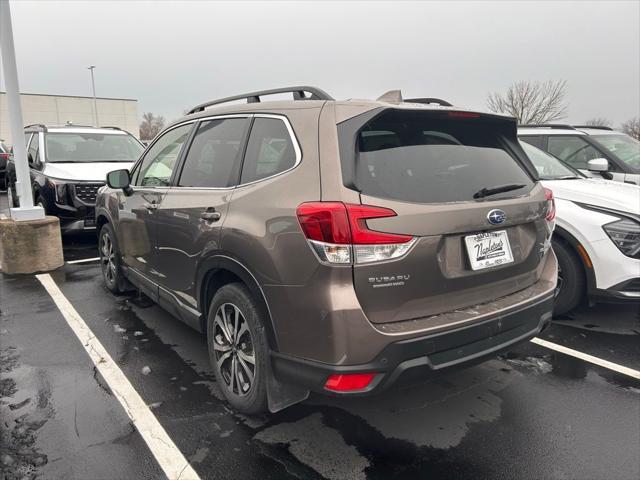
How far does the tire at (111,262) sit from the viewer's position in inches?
187

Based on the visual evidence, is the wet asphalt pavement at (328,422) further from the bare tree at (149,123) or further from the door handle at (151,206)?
the bare tree at (149,123)

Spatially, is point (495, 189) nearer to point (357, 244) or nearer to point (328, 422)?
point (357, 244)

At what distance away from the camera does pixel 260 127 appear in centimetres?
282

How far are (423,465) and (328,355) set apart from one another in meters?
0.80

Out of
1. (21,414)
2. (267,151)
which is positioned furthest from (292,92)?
(21,414)

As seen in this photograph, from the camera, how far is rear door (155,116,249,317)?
289 centimetres

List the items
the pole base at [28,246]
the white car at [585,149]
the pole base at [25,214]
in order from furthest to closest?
1. the white car at [585,149]
2. the pole base at [25,214]
3. the pole base at [28,246]

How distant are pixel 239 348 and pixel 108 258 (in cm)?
299

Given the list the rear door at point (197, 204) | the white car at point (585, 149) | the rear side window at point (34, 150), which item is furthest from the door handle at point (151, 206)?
the white car at point (585, 149)

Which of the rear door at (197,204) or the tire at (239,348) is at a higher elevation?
the rear door at (197,204)

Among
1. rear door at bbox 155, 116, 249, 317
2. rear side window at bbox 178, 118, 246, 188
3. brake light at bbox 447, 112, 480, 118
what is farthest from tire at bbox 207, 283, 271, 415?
brake light at bbox 447, 112, 480, 118

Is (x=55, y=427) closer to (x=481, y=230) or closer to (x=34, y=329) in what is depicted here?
(x=34, y=329)

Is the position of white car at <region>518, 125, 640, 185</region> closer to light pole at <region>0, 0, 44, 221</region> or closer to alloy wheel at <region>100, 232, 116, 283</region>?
alloy wheel at <region>100, 232, 116, 283</region>

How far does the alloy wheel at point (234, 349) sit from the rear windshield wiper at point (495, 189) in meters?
1.46
